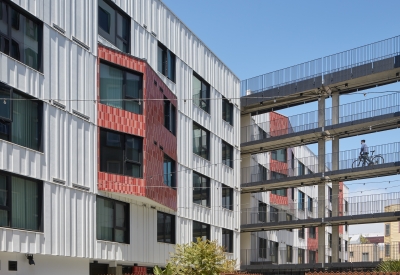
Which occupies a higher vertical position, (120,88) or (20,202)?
(120,88)

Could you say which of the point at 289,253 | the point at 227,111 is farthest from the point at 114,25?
the point at 289,253

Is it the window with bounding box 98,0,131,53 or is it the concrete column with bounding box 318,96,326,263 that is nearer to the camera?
the window with bounding box 98,0,131,53

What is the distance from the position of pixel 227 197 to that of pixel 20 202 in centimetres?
2241

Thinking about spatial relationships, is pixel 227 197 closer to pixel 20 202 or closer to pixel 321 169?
pixel 321 169

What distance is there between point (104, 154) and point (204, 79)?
541 inches

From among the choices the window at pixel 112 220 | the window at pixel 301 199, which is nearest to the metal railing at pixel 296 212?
the window at pixel 301 199

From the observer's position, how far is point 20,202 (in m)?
23.2

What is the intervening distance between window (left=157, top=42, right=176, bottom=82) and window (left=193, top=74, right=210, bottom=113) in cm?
308

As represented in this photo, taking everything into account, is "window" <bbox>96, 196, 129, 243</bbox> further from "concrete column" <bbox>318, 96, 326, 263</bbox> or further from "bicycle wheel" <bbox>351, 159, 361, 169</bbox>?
"bicycle wheel" <bbox>351, 159, 361, 169</bbox>

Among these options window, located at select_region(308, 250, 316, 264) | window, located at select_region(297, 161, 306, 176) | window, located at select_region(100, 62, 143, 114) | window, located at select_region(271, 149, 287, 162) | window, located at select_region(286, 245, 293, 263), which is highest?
window, located at select_region(100, 62, 143, 114)

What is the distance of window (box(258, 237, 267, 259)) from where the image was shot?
2056 inches

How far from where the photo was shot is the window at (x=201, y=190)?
38.5m

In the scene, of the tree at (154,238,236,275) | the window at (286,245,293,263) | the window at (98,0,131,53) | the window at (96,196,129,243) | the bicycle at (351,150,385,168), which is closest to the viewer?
the window at (96,196,129,243)

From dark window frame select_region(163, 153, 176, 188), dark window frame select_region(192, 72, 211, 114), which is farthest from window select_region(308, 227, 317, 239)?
dark window frame select_region(163, 153, 176, 188)
